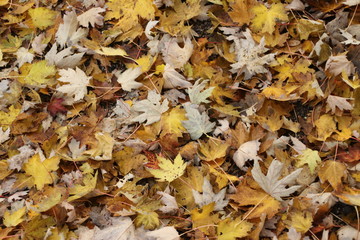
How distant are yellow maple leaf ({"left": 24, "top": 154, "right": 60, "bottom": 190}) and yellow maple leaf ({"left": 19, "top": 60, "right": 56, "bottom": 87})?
0.53 meters

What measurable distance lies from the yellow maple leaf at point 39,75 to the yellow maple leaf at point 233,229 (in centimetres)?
144

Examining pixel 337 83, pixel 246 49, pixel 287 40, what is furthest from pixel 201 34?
pixel 337 83

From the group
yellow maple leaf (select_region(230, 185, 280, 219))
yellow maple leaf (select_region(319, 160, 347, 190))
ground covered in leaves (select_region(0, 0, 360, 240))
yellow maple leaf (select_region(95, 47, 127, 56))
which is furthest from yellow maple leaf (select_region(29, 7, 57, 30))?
yellow maple leaf (select_region(319, 160, 347, 190))

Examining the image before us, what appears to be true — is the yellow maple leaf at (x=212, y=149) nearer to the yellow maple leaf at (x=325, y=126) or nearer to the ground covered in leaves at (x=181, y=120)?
the ground covered in leaves at (x=181, y=120)

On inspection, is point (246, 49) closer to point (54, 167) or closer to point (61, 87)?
point (61, 87)

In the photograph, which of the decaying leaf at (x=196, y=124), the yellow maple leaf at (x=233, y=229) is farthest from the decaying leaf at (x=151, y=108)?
the yellow maple leaf at (x=233, y=229)

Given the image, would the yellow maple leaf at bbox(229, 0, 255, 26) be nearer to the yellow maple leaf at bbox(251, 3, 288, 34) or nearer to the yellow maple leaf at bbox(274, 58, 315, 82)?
the yellow maple leaf at bbox(251, 3, 288, 34)

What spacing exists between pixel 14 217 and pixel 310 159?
166 cm

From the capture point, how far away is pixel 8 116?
7.37 ft

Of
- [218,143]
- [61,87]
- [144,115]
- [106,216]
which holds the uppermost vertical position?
[61,87]

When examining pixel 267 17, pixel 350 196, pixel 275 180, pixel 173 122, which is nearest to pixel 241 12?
pixel 267 17

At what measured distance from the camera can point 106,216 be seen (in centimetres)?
185

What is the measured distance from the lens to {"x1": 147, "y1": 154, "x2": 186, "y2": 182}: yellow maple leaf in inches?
73.8

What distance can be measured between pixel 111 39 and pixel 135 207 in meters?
1.21
